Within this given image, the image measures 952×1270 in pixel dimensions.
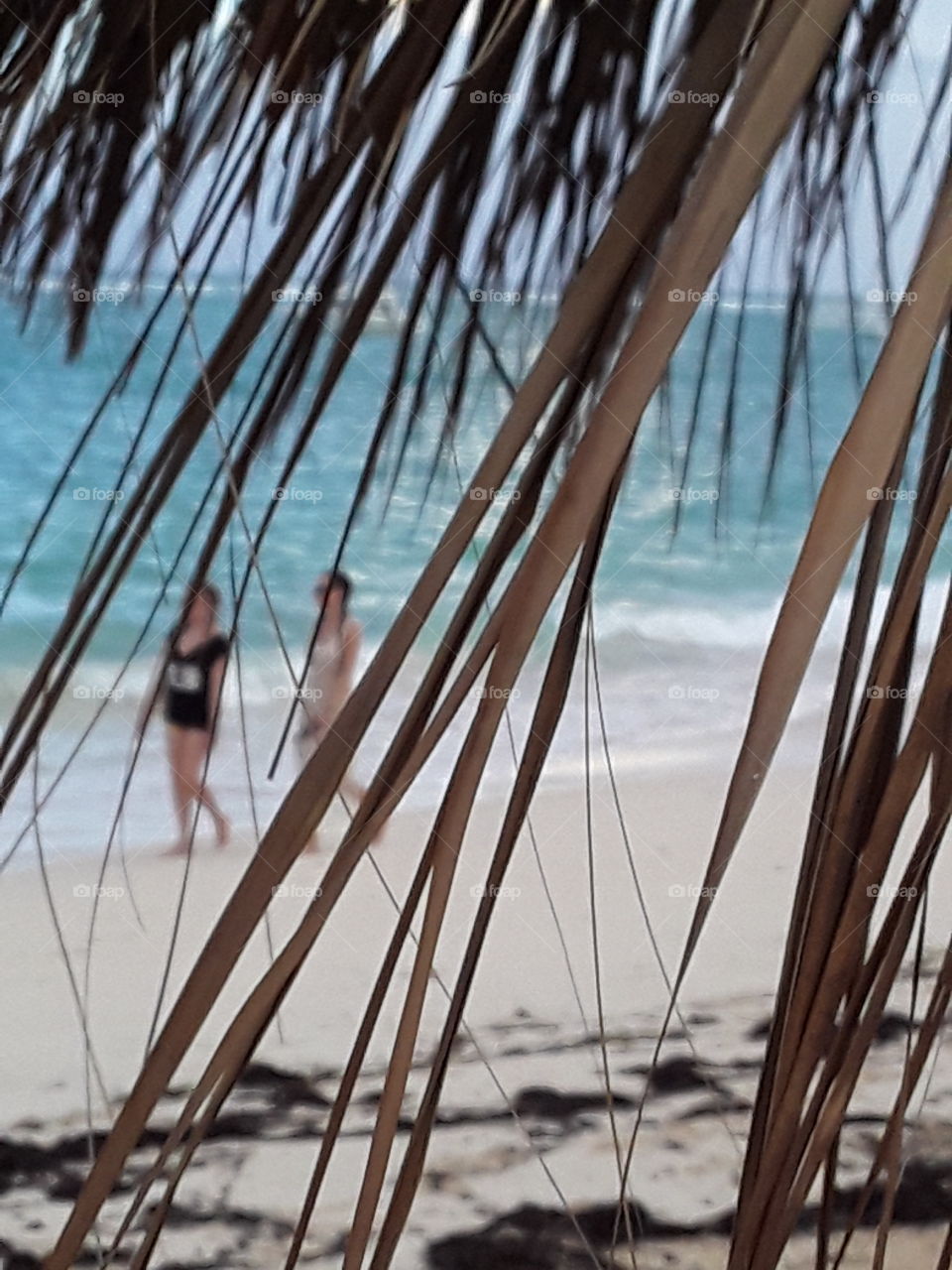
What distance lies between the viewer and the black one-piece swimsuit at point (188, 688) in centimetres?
96

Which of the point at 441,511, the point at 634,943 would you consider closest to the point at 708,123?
the point at 441,511

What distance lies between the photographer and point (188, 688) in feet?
3.28

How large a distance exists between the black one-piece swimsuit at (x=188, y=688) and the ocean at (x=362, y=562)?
0.15 ft

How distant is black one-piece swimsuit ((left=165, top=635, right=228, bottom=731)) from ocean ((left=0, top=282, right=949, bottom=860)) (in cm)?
5

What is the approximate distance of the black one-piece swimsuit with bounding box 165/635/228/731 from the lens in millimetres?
963

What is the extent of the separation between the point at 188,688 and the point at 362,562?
21cm

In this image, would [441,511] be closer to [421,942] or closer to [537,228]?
[537,228]

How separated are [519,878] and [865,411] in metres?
1.11

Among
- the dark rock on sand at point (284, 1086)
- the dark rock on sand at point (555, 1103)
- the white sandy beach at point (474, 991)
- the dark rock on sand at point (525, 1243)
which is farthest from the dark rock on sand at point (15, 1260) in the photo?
the dark rock on sand at point (555, 1103)

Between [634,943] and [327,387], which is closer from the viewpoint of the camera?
[327,387]

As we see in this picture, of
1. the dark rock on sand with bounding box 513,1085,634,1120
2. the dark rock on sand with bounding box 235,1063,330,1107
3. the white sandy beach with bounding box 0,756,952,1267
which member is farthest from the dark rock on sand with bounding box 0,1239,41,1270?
the dark rock on sand with bounding box 513,1085,634,1120

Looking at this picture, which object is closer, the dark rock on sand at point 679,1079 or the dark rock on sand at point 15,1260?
the dark rock on sand at point 15,1260

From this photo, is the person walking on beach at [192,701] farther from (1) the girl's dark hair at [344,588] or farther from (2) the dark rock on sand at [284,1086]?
(2) the dark rock on sand at [284,1086]

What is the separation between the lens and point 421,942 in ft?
0.43
